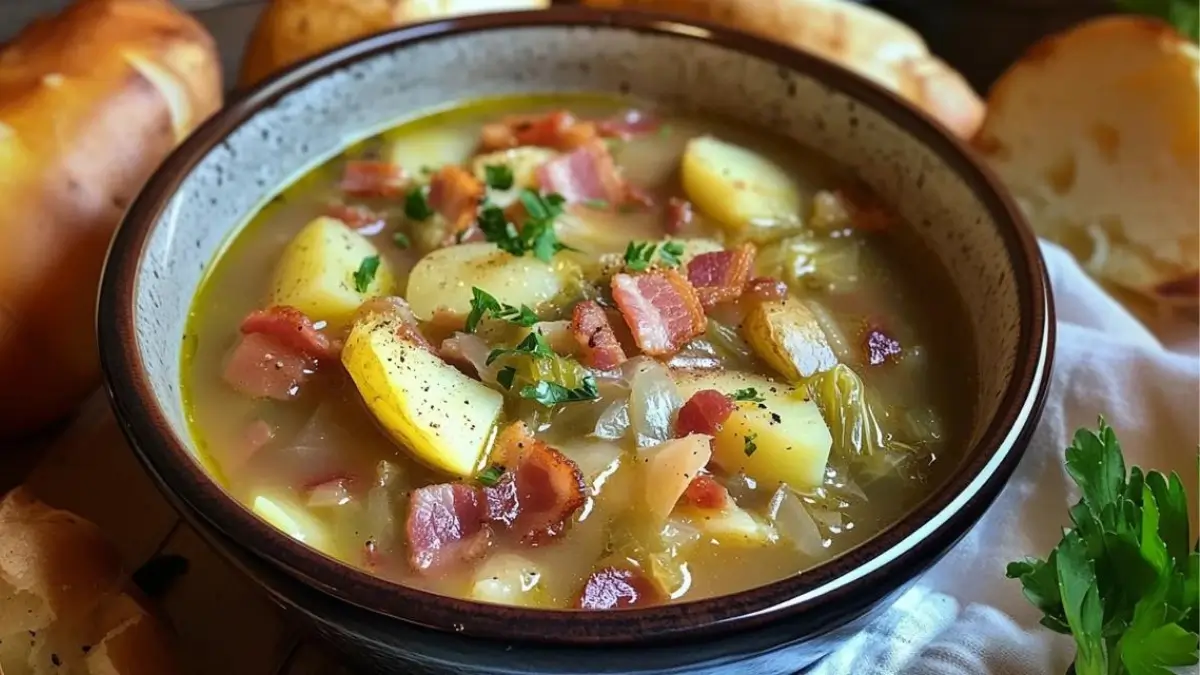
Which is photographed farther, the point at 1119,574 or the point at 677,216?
the point at 677,216

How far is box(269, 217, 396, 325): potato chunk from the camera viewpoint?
2080 mm

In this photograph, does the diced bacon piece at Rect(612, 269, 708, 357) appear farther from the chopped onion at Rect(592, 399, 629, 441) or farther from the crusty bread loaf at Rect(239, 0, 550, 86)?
the crusty bread loaf at Rect(239, 0, 550, 86)

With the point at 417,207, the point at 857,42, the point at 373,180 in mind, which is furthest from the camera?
the point at 857,42

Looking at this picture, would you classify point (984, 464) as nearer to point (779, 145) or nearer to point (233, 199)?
point (779, 145)

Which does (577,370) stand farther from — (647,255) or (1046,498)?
(1046,498)

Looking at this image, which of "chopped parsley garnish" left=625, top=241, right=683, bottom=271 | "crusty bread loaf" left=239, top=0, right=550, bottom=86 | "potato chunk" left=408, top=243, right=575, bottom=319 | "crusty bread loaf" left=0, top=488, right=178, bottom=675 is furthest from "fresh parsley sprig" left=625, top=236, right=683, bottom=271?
"crusty bread loaf" left=0, top=488, right=178, bottom=675

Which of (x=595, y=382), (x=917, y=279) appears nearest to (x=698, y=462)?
(x=595, y=382)

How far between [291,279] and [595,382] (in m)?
0.61

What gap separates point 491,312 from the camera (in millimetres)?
2008

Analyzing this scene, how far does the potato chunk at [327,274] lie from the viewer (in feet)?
6.82

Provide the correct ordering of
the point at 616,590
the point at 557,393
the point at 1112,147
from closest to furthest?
the point at 616,590, the point at 557,393, the point at 1112,147

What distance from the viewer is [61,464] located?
2227 millimetres

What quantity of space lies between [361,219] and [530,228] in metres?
0.35

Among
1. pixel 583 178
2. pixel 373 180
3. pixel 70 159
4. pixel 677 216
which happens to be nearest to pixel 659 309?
pixel 677 216
